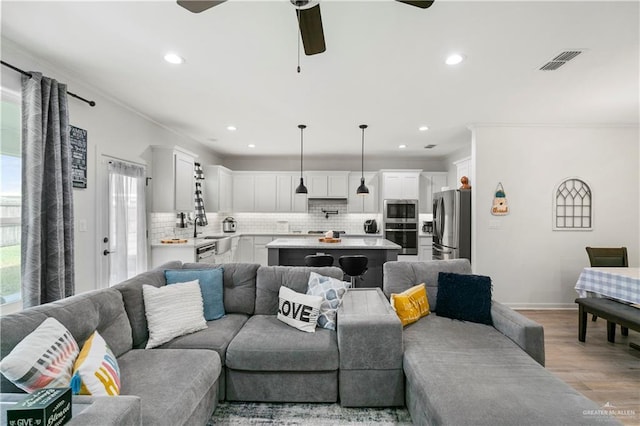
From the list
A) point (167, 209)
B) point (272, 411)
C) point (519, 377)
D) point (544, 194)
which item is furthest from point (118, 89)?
point (544, 194)

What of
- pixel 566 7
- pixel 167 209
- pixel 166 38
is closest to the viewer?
pixel 566 7

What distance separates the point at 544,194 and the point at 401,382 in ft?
12.8

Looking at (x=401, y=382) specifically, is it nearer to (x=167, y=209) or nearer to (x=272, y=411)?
(x=272, y=411)

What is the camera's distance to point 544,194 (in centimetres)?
455

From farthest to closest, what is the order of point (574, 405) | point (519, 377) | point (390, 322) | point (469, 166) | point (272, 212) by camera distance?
point (272, 212) < point (469, 166) < point (390, 322) < point (519, 377) < point (574, 405)

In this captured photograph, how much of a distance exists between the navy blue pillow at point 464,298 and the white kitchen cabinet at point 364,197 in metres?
4.44

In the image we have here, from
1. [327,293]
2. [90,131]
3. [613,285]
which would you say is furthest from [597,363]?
[90,131]

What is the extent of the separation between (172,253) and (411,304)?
3.45 m

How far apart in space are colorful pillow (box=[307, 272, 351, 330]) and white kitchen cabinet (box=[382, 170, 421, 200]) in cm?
451

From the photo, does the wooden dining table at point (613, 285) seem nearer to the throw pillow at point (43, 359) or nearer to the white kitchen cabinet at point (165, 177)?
the throw pillow at point (43, 359)

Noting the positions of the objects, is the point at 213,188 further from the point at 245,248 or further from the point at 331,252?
the point at 331,252

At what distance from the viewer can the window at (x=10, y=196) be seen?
2.41 meters

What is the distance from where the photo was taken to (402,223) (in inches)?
266

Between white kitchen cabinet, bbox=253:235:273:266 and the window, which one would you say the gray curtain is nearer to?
the window
